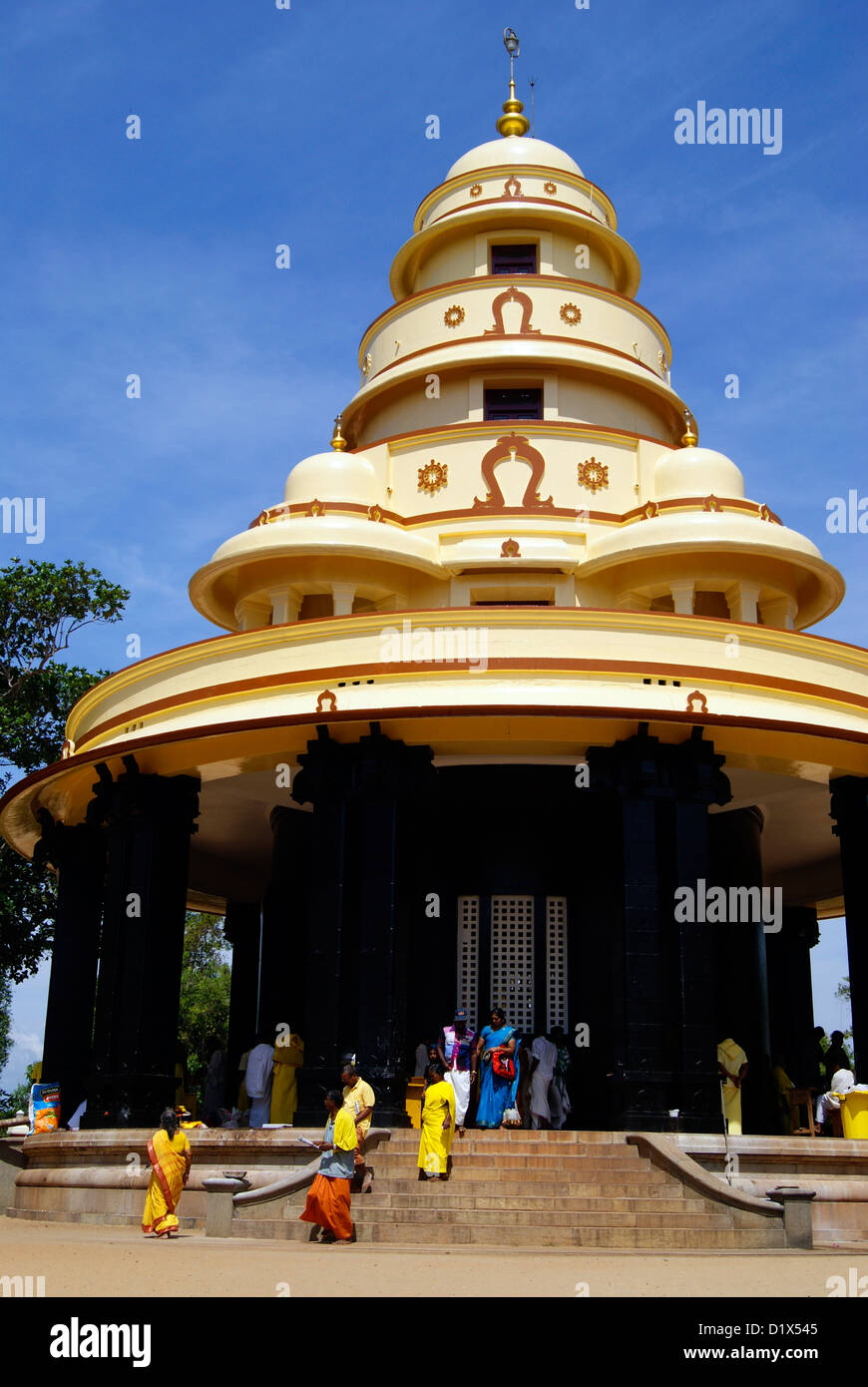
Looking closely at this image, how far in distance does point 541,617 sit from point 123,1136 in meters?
8.41

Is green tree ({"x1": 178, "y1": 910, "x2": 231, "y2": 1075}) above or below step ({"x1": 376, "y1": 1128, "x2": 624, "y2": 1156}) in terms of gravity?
above

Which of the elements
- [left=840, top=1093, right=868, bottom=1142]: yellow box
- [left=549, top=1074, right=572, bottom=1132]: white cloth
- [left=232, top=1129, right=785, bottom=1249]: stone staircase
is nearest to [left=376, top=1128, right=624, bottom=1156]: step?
[left=232, top=1129, right=785, bottom=1249]: stone staircase

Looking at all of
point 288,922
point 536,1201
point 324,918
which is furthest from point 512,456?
point 536,1201

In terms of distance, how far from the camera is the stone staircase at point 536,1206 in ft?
41.5

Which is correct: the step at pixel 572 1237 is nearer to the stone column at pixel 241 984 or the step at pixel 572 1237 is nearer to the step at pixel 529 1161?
the step at pixel 529 1161

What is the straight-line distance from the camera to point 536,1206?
13359 millimetres

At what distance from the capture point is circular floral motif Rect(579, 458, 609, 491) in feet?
81.3

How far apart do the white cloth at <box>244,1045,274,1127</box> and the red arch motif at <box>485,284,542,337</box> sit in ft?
50.1

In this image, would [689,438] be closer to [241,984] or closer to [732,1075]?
[732,1075]

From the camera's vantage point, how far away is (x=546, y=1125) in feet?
56.5

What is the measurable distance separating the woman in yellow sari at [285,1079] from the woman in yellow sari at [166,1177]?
4.09 metres

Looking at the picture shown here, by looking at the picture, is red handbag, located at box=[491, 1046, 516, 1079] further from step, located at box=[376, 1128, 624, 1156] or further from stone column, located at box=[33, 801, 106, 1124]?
stone column, located at box=[33, 801, 106, 1124]
